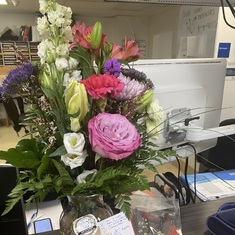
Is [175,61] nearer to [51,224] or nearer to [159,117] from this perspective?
[159,117]

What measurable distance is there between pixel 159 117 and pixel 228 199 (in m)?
0.73

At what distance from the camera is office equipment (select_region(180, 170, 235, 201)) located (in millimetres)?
1175

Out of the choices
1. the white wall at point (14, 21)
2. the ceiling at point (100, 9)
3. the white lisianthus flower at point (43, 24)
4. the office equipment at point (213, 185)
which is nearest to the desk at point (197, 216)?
the office equipment at point (213, 185)

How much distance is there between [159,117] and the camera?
1.83 ft

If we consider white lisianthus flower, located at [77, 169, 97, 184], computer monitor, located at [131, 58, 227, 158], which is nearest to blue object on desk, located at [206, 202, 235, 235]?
computer monitor, located at [131, 58, 227, 158]

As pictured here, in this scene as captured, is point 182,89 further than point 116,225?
Yes

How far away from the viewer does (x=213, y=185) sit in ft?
4.17

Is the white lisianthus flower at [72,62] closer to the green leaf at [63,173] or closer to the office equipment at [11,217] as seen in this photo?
the green leaf at [63,173]

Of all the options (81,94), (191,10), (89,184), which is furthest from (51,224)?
(191,10)

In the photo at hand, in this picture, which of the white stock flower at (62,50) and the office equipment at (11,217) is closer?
the white stock flower at (62,50)

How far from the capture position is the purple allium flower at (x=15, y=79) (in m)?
0.49

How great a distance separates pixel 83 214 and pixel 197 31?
3303 millimetres

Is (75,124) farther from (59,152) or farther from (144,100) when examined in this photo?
(144,100)

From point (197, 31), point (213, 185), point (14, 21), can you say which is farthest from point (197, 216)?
point (14, 21)
